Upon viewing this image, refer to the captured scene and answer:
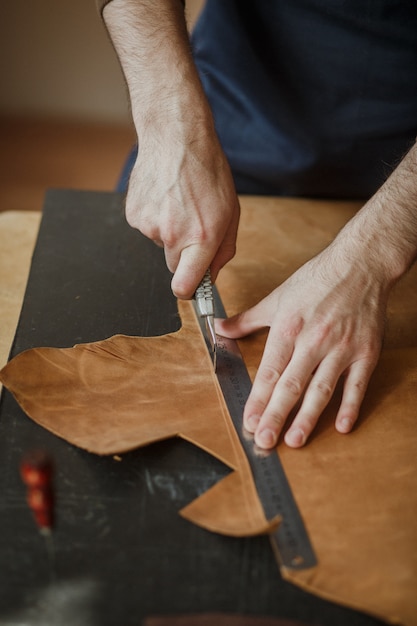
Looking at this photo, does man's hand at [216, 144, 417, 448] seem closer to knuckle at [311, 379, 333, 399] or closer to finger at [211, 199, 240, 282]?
knuckle at [311, 379, 333, 399]

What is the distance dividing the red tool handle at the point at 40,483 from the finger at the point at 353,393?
55 centimetres

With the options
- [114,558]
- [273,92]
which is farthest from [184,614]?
[273,92]

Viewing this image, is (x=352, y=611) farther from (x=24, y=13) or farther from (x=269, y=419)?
(x=24, y=13)

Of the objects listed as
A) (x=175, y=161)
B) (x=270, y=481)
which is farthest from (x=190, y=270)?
(x=270, y=481)

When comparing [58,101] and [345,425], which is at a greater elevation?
[345,425]

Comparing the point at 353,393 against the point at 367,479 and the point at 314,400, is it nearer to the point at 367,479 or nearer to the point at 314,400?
the point at 314,400

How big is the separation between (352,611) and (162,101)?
1059 mm

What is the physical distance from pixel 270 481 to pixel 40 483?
424 millimetres

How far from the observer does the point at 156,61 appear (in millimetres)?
1500

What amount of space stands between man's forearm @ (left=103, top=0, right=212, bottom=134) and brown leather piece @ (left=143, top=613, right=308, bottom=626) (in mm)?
955

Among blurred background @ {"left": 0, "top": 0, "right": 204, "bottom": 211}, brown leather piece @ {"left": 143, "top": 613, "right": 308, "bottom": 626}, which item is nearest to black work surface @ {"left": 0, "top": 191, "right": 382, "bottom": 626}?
brown leather piece @ {"left": 143, "top": 613, "right": 308, "bottom": 626}

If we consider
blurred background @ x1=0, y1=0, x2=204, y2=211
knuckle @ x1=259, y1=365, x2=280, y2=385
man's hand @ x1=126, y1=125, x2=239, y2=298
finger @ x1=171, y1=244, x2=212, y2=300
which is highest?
man's hand @ x1=126, y1=125, x2=239, y2=298

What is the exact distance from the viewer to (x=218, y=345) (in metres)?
1.39

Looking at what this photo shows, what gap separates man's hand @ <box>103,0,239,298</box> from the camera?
4.42ft
